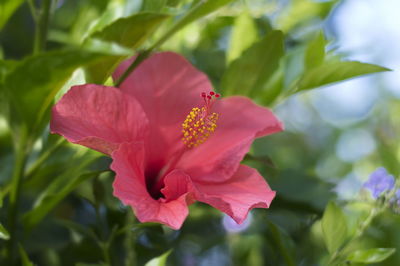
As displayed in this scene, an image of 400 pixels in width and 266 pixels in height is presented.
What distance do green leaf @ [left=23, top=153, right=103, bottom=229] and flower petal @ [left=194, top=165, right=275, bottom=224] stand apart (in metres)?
0.11

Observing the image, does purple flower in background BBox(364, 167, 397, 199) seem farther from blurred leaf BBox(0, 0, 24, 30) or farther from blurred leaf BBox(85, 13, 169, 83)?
blurred leaf BBox(0, 0, 24, 30)

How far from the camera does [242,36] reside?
0.70 metres

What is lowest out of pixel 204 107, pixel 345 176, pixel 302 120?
pixel 302 120

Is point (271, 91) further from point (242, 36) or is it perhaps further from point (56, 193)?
point (56, 193)

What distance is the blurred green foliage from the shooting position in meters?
0.45

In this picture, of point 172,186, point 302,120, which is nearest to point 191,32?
point 172,186

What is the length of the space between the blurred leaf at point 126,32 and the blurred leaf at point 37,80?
0.16 feet

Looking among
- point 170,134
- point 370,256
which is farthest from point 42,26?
point 370,256

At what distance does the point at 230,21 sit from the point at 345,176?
38cm

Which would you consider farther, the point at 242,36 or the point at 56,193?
the point at 242,36

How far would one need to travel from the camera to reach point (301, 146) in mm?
1172

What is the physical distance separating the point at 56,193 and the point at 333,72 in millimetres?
313

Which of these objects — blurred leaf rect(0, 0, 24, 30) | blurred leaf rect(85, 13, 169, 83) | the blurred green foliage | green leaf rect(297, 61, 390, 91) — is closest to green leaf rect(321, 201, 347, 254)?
the blurred green foliage

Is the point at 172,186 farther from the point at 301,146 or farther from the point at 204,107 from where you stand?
the point at 301,146
